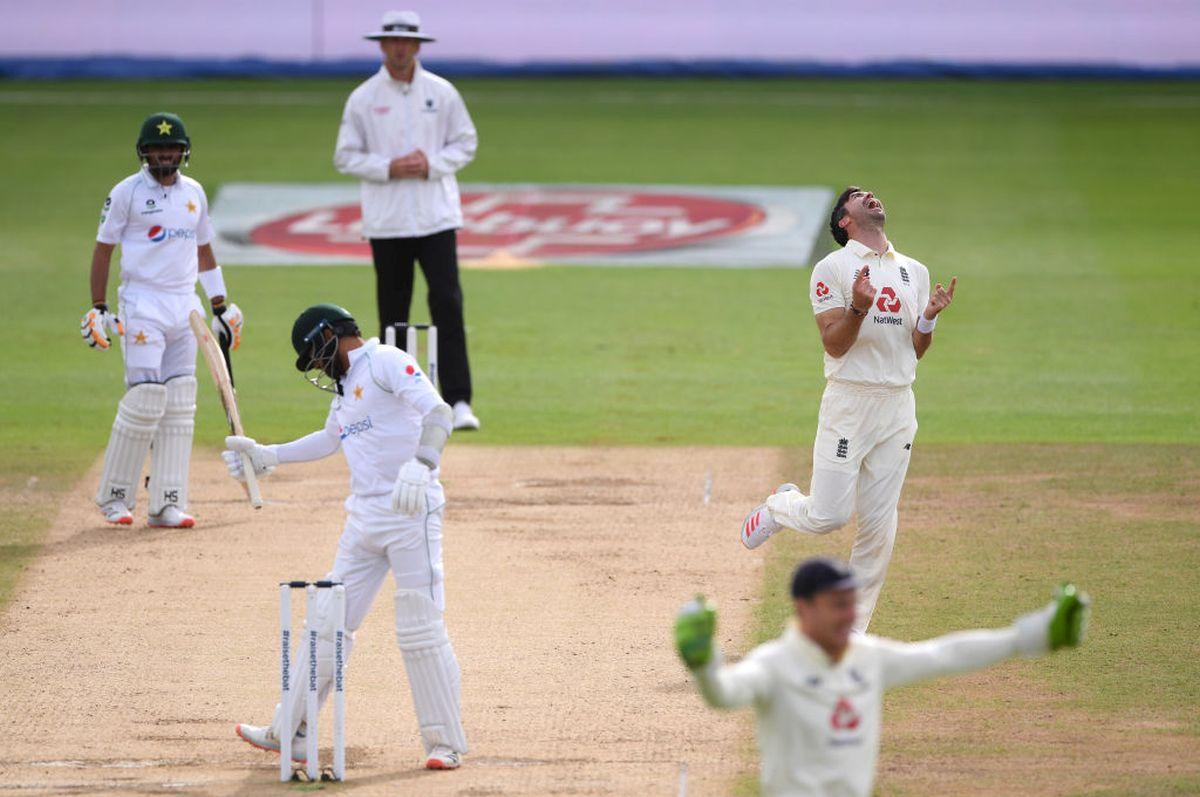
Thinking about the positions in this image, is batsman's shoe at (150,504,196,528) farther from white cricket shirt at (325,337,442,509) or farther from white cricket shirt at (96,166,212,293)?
white cricket shirt at (325,337,442,509)

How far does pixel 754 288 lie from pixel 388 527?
11.4 m

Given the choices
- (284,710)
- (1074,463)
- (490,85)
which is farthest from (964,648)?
(490,85)

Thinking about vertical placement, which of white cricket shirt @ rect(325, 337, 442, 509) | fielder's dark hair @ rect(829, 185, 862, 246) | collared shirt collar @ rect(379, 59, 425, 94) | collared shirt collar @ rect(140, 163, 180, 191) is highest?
collared shirt collar @ rect(379, 59, 425, 94)

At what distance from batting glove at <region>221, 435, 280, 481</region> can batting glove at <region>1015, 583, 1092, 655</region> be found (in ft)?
A: 11.7

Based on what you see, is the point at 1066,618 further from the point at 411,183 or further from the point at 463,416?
the point at 411,183

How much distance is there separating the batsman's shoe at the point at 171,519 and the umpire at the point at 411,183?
2.67 m

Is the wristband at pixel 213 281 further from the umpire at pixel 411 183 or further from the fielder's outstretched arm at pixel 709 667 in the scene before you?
the fielder's outstretched arm at pixel 709 667

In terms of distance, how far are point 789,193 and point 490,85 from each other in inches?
384

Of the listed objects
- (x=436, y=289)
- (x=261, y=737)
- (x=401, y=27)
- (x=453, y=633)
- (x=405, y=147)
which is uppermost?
(x=401, y=27)

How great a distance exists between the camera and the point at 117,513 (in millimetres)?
11047

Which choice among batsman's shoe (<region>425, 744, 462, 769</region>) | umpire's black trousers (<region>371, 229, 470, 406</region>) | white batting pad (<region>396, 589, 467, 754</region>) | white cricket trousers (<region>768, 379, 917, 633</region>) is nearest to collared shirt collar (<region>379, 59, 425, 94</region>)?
umpire's black trousers (<region>371, 229, 470, 406</region>)

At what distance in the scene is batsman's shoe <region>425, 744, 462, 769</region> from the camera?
7238 mm

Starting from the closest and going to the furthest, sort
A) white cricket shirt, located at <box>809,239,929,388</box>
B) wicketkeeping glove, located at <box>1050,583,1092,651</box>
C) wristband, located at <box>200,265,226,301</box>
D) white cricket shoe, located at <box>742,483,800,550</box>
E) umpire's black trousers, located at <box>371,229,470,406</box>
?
wicketkeeping glove, located at <box>1050,583,1092,651</box> < white cricket shirt, located at <box>809,239,929,388</box> < white cricket shoe, located at <box>742,483,800,550</box> < wristband, located at <box>200,265,226,301</box> < umpire's black trousers, located at <box>371,229,470,406</box>

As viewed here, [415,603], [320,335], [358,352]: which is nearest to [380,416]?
[358,352]
